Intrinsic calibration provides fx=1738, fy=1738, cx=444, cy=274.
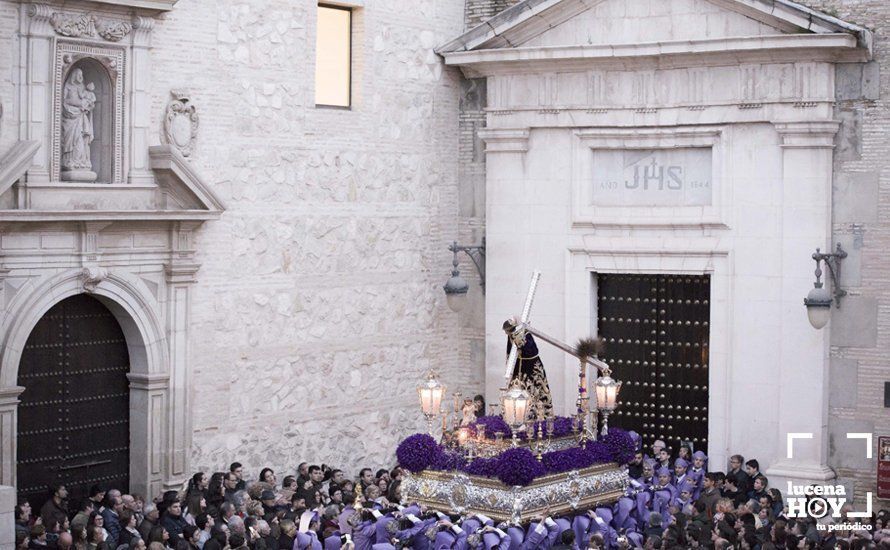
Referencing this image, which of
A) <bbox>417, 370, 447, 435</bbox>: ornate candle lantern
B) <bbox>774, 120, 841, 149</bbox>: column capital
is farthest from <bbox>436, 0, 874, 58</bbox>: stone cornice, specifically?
<bbox>417, 370, 447, 435</bbox>: ornate candle lantern

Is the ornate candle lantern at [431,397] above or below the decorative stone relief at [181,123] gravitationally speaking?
below

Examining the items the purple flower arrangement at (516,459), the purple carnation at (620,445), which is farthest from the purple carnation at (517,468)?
the purple carnation at (620,445)

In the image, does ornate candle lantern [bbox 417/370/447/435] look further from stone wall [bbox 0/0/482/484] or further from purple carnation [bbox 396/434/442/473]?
stone wall [bbox 0/0/482/484]

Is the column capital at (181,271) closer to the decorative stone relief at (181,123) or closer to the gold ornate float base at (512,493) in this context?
the decorative stone relief at (181,123)

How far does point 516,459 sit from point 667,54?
630cm

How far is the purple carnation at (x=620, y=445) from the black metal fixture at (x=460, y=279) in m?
4.28

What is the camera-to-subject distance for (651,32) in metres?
21.6

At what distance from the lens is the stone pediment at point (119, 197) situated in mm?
17547

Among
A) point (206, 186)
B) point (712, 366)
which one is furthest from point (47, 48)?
point (712, 366)

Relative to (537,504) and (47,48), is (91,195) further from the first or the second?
(537,504)

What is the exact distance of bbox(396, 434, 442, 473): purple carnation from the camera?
58.9ft

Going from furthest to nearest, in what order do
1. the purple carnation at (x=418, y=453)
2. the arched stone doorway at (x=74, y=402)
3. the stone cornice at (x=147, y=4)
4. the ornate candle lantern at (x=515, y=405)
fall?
the arched stone doorway at (x=74, y=402), the stone cornice at (x=147, y=4), the purple carnation at (x=418, y=453), the ornate candle lantern at (x=515, y=405)

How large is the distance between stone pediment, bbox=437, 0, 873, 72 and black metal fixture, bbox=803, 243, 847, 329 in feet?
7.63

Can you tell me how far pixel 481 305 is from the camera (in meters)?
23.3
